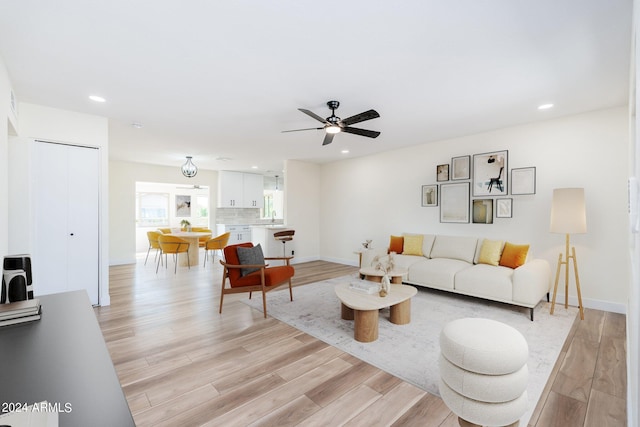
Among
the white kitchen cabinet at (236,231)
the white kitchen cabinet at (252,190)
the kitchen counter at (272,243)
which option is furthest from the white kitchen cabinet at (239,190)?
the kitchen counter at (272,243)

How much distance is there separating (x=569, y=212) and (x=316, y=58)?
339 centimetres

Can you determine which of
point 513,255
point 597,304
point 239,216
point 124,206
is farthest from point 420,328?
point 124,206

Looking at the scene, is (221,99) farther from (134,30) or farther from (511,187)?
(511,187)

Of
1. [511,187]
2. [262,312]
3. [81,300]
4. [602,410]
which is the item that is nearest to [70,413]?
[81,300]

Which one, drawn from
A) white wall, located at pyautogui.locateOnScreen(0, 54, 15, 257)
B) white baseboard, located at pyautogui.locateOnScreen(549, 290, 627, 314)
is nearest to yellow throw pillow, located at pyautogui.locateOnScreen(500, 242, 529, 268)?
white baseboard, located at pyautogui.locateOnScreen(549, 290, 627, 314)

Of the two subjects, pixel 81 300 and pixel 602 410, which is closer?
pixel 81 300

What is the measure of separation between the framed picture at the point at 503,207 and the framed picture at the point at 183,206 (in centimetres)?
932

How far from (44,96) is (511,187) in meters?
Result: 6.09

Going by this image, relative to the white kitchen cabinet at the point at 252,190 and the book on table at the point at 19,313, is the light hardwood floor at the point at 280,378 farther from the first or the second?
the white kitchen cabinet at the point at 252,190

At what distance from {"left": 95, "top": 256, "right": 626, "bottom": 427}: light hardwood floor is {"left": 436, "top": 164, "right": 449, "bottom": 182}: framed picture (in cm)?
269

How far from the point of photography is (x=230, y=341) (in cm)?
284

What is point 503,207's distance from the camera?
443 cm

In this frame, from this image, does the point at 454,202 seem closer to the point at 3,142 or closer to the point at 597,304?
the point at 597,304

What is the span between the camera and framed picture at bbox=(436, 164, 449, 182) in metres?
5.08
